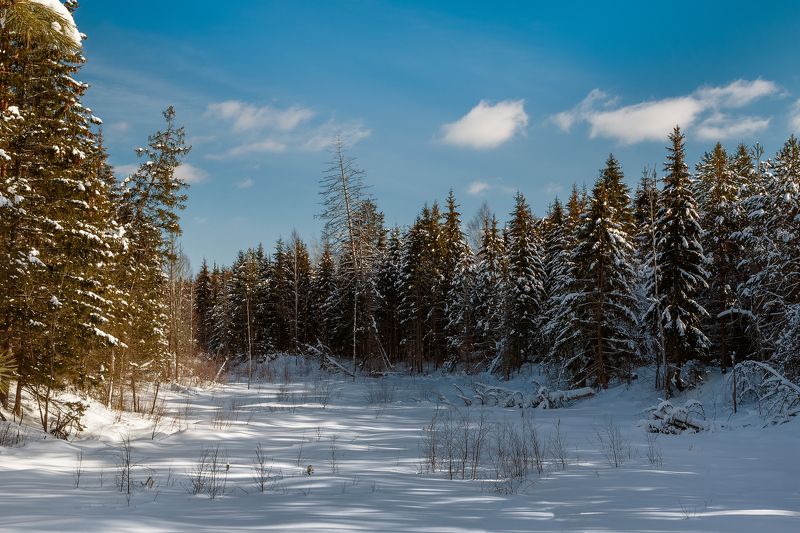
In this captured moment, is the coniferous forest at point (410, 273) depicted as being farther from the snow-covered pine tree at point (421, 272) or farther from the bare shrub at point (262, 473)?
the bare shrub at point (262, 473)

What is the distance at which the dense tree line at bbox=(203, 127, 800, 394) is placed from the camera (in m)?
19.7

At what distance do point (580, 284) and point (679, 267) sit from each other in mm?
4182

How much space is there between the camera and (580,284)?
76.5 ft

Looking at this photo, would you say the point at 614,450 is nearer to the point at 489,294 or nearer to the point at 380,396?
the point at 380,396

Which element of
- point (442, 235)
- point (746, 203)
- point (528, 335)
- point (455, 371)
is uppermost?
point (442, 235)

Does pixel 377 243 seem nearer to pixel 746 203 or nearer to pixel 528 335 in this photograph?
pixel 528 335

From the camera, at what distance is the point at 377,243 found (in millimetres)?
46625

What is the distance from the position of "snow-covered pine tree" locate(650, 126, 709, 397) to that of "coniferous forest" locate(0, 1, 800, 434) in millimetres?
71

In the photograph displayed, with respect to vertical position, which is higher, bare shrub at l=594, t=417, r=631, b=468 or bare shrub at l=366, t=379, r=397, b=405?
bare shrub at l=594, t=417, r=631, b=468

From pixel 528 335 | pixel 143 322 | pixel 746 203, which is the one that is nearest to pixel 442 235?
pixel 528 335

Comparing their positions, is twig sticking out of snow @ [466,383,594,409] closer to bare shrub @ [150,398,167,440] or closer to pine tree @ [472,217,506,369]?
bare shrub @ [150,398,167,440]

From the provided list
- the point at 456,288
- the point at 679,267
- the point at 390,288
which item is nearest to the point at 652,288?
the point at 679,267

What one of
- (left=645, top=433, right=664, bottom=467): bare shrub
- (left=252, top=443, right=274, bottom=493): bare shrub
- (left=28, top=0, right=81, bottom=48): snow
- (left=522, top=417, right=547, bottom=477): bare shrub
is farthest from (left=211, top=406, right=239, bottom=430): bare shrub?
(left=28, top=0, right=81, bottom=48): snow

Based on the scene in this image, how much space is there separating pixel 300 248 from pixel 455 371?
23410 mm
